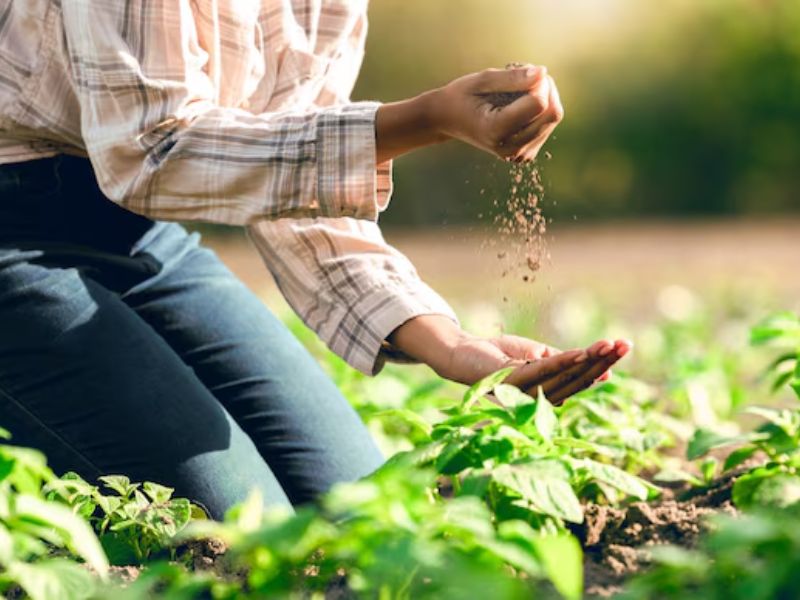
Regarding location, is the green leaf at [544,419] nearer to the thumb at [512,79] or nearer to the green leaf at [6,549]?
the thumb at [512,79]

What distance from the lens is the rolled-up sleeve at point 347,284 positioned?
8.04 ft

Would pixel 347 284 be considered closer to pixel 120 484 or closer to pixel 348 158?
pixel 348 158

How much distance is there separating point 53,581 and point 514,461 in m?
0.65

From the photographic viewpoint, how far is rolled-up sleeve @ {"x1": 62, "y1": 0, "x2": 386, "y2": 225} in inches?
81.4

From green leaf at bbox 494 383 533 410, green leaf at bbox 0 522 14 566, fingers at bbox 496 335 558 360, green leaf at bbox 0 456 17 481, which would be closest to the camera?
green leaf at bbox 0 522 14 566

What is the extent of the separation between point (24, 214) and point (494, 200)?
0.88 metres

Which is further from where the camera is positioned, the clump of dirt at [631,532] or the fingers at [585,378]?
the fingers at [585,378]

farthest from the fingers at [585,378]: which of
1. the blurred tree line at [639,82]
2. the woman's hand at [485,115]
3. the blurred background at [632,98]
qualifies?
the blurred tree line at [639,82]

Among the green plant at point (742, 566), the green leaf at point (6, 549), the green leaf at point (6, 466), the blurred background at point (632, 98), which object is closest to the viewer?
the green plant at point (742, 566)

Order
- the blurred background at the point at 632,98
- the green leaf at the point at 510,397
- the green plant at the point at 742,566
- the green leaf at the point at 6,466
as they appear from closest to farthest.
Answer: the green plant at the point at 742,566 < the green leaf at the point at 6,466 < the green leaf at the point at 510,397 < the blurred background at the point at 632,98

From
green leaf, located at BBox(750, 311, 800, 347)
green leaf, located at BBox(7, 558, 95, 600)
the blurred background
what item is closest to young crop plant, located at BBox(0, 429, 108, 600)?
green leaf, located at BBox(7, 558, 95, 600)

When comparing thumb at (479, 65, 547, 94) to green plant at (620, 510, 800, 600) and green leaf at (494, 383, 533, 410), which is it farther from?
green plant at (620, 510, 800, 600)

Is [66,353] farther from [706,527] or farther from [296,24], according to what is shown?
[706,527]

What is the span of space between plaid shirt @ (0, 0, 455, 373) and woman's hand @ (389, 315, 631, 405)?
0.06 m
